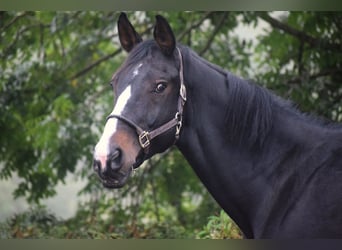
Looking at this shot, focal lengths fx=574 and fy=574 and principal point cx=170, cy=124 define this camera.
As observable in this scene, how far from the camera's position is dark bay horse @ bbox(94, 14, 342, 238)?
232cm

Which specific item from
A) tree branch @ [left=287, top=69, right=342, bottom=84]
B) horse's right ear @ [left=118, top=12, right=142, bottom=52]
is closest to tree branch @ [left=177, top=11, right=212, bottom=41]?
tree branch @ [left=287, top=69, right=342, bottom=84]

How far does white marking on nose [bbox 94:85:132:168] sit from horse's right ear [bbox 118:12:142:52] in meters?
0.33

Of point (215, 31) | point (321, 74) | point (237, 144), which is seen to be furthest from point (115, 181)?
point (215, 31)

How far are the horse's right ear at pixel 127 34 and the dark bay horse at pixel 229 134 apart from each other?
0.14 meters

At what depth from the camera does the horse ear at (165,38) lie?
94.3 inches

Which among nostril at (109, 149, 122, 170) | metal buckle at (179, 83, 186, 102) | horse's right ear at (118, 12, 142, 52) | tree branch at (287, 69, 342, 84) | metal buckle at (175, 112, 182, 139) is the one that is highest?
horse's right ear at (118, 12, 142, 52)

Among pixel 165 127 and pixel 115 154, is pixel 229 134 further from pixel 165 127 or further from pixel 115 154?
pixel 115 154

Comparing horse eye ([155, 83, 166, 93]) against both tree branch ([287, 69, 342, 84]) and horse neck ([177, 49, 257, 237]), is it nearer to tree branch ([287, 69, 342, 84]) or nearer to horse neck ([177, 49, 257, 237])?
horse neck ([177, 49, 257, 237])

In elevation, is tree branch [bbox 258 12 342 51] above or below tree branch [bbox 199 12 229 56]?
above

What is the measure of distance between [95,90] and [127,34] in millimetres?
3818

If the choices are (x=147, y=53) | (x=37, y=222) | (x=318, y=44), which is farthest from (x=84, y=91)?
(x=147, y=53)

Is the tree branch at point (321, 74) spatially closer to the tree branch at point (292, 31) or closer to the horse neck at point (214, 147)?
the tree branch at point (292, 31)

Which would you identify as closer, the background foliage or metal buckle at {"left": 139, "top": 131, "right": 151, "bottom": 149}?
metal buckle at {"left": 139, "top": 131, "right": 151, "bottom": 149}
